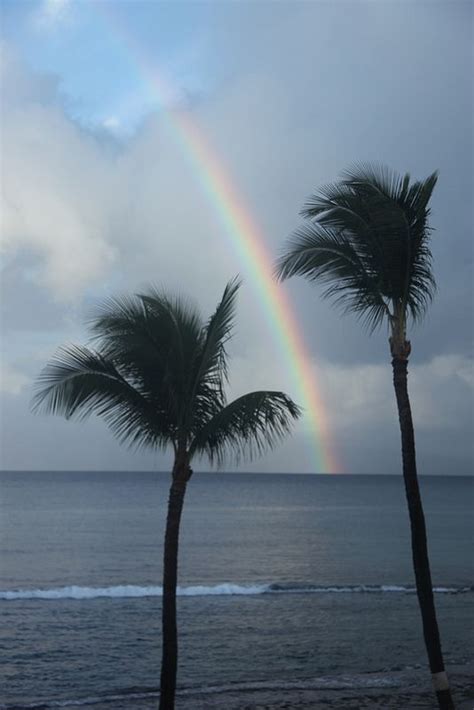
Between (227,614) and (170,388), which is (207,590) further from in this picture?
(170,388)

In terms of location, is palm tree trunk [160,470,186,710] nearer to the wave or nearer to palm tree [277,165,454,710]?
palm tree [277,165,454,710]

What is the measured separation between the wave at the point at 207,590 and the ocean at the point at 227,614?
99mm

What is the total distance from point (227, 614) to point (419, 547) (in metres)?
23.9

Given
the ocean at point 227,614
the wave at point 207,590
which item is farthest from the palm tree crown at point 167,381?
the wave at point 207,590

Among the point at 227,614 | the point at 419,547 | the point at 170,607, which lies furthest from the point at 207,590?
the point at 419,547

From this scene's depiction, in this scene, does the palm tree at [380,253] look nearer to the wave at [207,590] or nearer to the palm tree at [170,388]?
the palm tree at [170,388]

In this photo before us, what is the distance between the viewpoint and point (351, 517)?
350 feet

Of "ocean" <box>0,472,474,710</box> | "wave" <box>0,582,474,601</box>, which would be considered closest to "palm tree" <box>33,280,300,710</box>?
"ocean" <box>0,472,474,710</box>

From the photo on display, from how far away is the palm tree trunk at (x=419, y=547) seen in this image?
13.1 metres

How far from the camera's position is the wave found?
134 feet

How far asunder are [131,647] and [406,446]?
A: 1740cm

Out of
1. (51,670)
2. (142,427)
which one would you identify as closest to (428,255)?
(142,427)

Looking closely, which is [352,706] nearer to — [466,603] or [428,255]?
[428,255]

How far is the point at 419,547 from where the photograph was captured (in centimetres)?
1335
